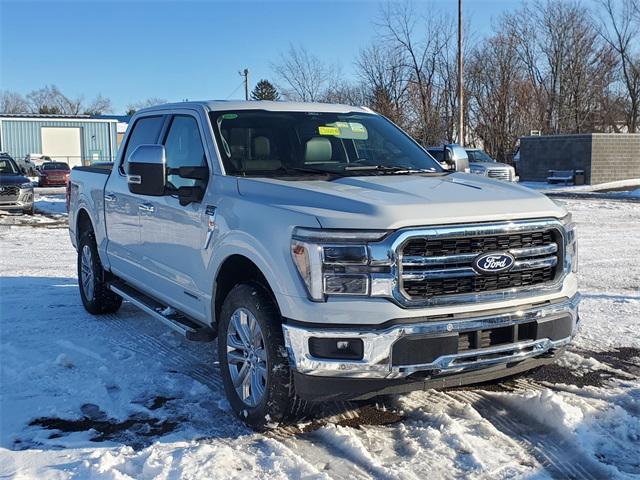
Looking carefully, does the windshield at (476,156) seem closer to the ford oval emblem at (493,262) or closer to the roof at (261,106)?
the roof at (261,106)

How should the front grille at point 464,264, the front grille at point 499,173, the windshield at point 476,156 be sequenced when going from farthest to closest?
1. the windshield at point 476,156
2. the front grille at point 499,173
3. the front grille at point 464,264

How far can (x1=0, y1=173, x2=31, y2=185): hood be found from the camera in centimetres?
1792

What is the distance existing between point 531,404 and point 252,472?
1.83 m

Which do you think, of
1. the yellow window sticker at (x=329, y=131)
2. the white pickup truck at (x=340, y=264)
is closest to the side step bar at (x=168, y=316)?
the white pickup truck at (x=340, y=264)

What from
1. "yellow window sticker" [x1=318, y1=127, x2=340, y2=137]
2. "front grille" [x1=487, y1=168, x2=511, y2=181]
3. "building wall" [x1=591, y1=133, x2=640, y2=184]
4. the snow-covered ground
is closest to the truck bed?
the snow-covered ground

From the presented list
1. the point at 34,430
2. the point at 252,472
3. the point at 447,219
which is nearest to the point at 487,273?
the point at 447,219

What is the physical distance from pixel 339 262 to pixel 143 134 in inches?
132

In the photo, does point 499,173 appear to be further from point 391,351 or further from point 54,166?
point 54,166

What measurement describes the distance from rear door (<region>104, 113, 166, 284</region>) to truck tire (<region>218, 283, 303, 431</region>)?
1724 millimetres

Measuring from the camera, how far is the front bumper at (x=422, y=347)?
138 inches

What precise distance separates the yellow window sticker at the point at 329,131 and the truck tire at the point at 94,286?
2.97m

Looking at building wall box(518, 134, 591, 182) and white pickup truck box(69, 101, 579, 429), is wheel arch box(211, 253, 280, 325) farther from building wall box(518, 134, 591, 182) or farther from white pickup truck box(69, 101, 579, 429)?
building wall box(518, 134, 591, 182)

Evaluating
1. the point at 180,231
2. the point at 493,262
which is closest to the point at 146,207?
the point at 180,231

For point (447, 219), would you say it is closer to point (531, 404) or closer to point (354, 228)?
point (354, 228)
